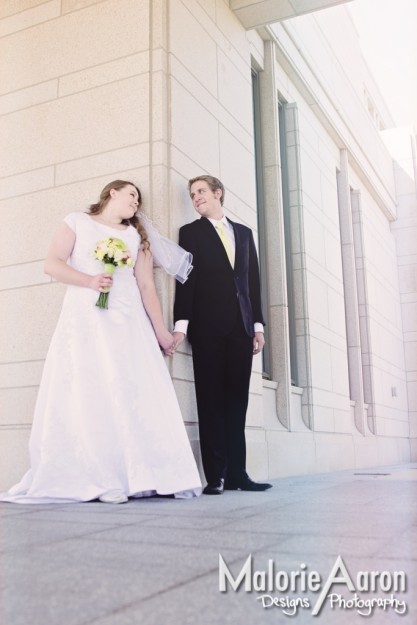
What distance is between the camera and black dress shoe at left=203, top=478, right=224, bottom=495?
3.74m

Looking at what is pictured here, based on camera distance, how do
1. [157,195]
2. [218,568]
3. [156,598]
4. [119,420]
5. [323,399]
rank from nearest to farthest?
[156,598] < [218,568] < [119,420] < [157,195] < [323,399]

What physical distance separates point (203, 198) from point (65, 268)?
1162mm

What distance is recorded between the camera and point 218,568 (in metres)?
1.48

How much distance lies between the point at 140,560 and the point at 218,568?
0.22 m

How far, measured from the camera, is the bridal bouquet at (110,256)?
144 inches

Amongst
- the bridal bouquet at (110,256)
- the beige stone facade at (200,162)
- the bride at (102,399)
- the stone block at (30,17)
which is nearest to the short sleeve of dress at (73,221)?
the bride at (102,399)

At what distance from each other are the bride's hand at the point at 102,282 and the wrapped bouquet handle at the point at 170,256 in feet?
1.79

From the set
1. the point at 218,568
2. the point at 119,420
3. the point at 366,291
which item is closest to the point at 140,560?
the point at 218,568

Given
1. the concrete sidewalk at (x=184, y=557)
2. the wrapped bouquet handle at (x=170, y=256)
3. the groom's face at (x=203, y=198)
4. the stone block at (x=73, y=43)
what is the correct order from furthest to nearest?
the stone block at (x=73, y=43)
the groom's face at (x=203, y=198)
the wrapped bouquet handle at (x=170, y=256)
the concrete sidewalk at (x=184, y=557)

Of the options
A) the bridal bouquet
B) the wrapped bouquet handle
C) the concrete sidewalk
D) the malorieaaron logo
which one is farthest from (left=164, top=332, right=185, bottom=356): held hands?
the malorieaaron logo

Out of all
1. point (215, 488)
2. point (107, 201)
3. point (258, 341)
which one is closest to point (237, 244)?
point (258, 341)

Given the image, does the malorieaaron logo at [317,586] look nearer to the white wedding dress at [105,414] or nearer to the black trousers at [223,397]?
the white wedding dress at [105,414]

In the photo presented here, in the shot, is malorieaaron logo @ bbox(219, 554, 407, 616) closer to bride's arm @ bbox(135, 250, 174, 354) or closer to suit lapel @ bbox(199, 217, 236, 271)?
bride's arm @ bbox(135, 250, 174, 354)

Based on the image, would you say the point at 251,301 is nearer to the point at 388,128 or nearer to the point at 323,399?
the point at 323,399
